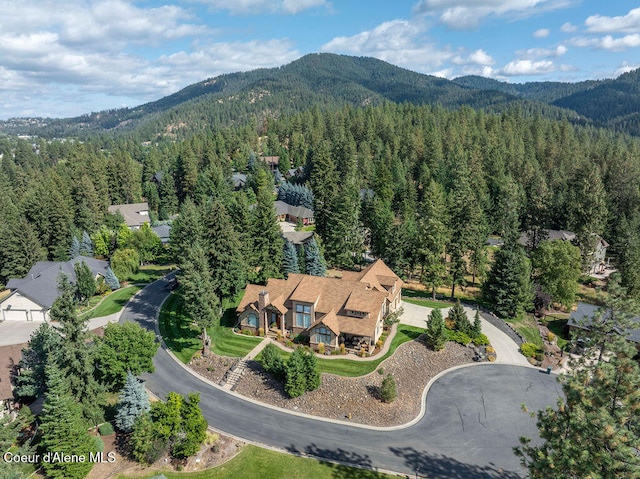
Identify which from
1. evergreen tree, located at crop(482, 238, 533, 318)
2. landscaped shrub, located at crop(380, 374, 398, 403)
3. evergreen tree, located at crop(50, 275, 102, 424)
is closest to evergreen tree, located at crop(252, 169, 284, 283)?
landscaped shrub, located at crop(380, 374, 398, 403)

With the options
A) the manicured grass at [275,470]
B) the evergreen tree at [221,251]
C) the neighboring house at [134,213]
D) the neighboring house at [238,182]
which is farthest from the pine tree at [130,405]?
the neighboring house at [238,182]

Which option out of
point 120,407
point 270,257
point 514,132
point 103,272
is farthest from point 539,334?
point 514,132

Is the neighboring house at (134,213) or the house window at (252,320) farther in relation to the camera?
the neighboring house at (134,213)

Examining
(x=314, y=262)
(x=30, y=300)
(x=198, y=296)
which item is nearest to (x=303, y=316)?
(x=198, y=296)

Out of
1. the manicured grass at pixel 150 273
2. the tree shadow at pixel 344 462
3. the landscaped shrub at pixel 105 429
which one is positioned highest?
the manicured grass at pixel 150 273

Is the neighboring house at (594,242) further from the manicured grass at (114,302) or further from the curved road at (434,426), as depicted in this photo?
the manicured grass at (114,302)

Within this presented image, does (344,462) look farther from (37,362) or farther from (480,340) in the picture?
(37,362)

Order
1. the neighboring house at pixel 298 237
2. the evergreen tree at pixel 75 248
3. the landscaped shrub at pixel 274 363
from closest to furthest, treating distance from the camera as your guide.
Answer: the landscaped shrub at pixel 274 363
the evergreen tree at pixel 75 248
the neighboring house at pixel 298 237

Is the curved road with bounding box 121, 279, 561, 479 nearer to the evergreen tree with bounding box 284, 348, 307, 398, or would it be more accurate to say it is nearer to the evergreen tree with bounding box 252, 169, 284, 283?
the evergreen tree with bounding box 284, 348, 307, 398
